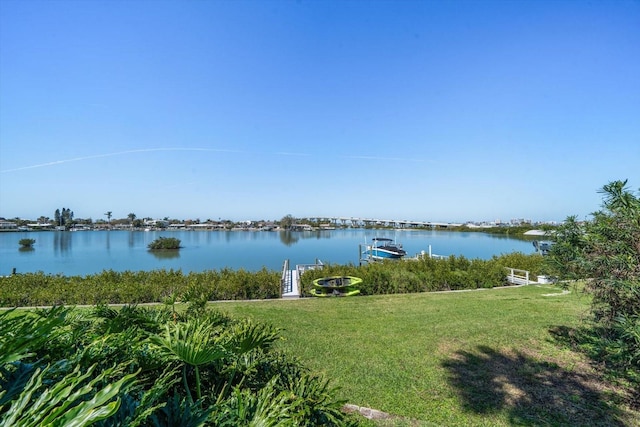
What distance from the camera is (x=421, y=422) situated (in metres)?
3.19

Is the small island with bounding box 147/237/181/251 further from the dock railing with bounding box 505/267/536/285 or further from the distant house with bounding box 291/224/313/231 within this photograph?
the distant house with bounding box 291/224/313/231

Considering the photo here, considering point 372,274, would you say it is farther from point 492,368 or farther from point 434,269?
point 492,368

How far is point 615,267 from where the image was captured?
3.39m

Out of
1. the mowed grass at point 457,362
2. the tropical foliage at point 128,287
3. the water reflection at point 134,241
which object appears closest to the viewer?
the mowed grass at point 457,362

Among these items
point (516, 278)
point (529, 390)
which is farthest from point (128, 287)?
point (516, 278)

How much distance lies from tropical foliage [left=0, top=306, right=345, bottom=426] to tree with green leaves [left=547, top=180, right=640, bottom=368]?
3.43 metres

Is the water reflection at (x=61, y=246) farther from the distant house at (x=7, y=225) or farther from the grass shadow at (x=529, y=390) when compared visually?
the grass shadow at (x=529, y=390)

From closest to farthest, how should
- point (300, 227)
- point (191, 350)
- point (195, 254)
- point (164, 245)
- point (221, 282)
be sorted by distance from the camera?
point (191, 350)
point (221, 282)
point (195, 254)
point (164, 245)
point (300, 227)

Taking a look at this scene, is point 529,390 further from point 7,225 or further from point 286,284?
point 7,225

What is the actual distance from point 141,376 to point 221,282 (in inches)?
370

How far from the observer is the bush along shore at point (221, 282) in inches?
366

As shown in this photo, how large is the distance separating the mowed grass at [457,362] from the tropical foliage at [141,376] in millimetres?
1683

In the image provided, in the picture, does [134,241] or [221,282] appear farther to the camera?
[134,241]

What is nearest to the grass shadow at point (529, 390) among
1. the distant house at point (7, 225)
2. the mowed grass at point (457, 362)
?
the mowed grass at point (457, 362)
